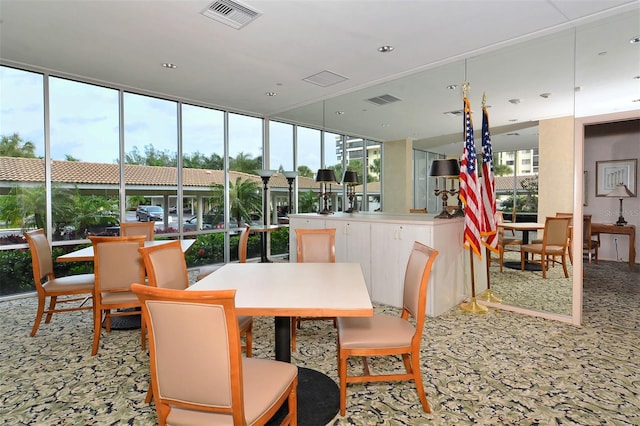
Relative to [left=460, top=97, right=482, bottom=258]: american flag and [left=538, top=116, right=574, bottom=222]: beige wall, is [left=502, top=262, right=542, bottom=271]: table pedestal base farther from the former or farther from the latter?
[left=460, top=97, right=482, bottom=258]: american flag

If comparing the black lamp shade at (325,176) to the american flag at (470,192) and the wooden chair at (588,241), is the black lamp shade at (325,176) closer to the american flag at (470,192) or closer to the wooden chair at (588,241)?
the american flag at (470,192)

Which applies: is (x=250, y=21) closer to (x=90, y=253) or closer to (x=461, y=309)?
(x=90, y=253)

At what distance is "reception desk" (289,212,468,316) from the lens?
407cm

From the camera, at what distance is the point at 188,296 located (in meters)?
1.31

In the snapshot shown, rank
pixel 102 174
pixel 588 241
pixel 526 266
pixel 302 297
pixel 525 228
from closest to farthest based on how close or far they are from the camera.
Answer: pixel 302 297 < pixel 525 228 < pixel 526 266 < pixel 102 174 < pixel 588 241

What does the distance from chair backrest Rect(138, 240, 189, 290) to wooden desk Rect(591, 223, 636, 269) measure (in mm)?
7334

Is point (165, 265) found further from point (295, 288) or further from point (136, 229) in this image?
point (136, 229)

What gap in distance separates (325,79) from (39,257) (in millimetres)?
4353

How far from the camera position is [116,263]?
3207 mm

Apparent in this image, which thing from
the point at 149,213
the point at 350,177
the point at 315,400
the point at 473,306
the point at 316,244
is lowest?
the point at 315,400

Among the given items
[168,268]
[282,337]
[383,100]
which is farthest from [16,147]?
[383,100]

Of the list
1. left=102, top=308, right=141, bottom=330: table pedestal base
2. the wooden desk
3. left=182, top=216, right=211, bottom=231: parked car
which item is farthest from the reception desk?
the wooden desk

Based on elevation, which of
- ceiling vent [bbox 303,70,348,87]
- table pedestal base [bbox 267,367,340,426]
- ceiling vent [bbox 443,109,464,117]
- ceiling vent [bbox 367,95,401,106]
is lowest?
table pedestal base [bbox 267,367,340,426]

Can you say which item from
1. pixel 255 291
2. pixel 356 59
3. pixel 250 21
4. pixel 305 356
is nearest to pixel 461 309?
pixel 305 356
